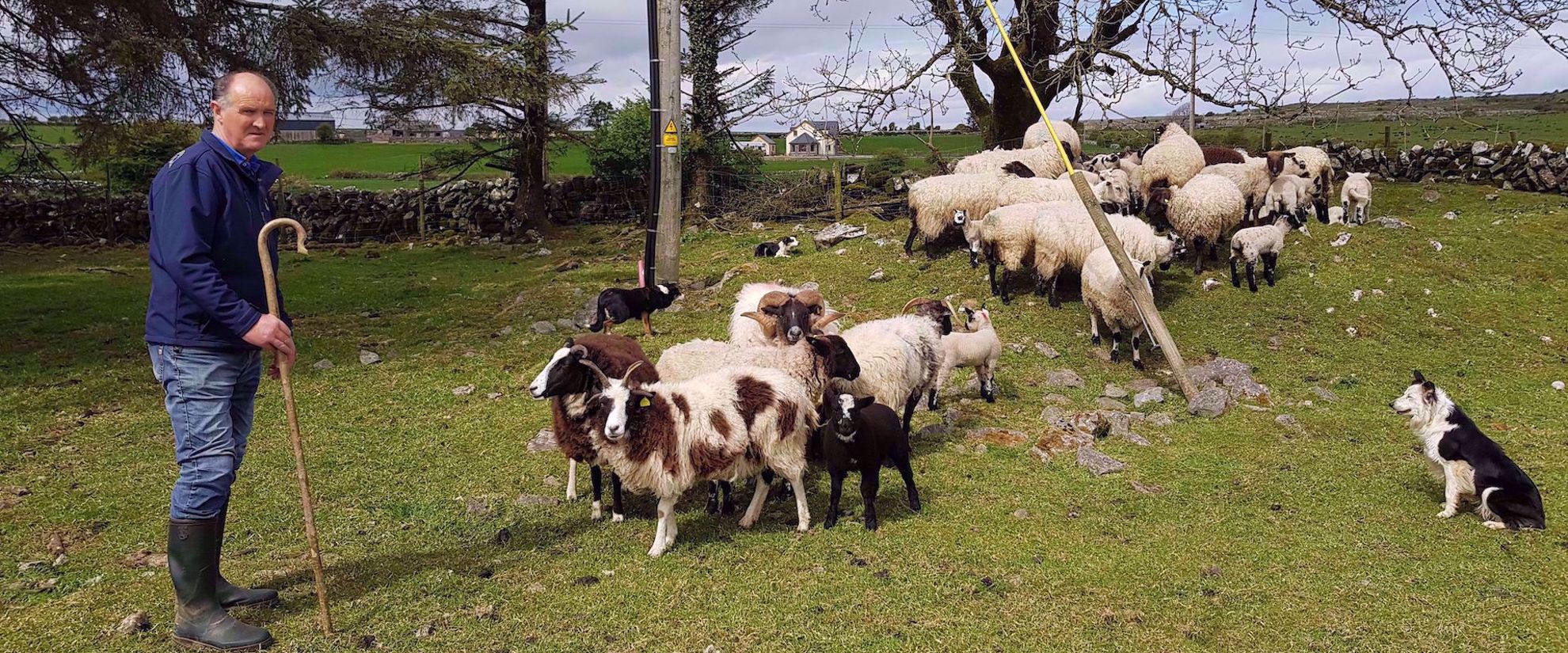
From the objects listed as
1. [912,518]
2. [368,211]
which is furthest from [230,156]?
[368,211]

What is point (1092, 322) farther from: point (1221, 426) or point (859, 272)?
point (859, 272)

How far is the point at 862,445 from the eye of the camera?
19.5 ft

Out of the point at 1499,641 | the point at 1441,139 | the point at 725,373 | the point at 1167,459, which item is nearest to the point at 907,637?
the point at 725,373

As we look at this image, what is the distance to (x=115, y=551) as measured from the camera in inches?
216

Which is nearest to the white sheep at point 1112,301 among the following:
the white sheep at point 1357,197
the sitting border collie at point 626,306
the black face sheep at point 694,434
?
the sitting border collie at point 626,306

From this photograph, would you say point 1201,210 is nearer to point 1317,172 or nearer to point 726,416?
point 1317,172

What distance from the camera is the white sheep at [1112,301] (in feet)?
32.9

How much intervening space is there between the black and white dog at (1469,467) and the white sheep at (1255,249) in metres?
5.51

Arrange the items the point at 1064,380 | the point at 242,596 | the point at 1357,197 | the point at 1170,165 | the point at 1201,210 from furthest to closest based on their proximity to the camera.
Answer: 1. the point at 1357,197
2. the point at 1170,165
3. the point at 1201,210
4. the point at 1064,380
5. the point at 242,596

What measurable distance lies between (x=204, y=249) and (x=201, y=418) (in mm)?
767

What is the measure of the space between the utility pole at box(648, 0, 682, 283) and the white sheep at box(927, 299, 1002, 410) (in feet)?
18.5

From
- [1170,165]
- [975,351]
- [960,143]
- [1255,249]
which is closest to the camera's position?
[975,351]

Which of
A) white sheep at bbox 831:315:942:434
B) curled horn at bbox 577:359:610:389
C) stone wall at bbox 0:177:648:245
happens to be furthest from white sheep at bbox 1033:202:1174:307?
stone wall at bbox 0:177:648:245

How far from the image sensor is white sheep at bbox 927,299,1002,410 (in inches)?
347
